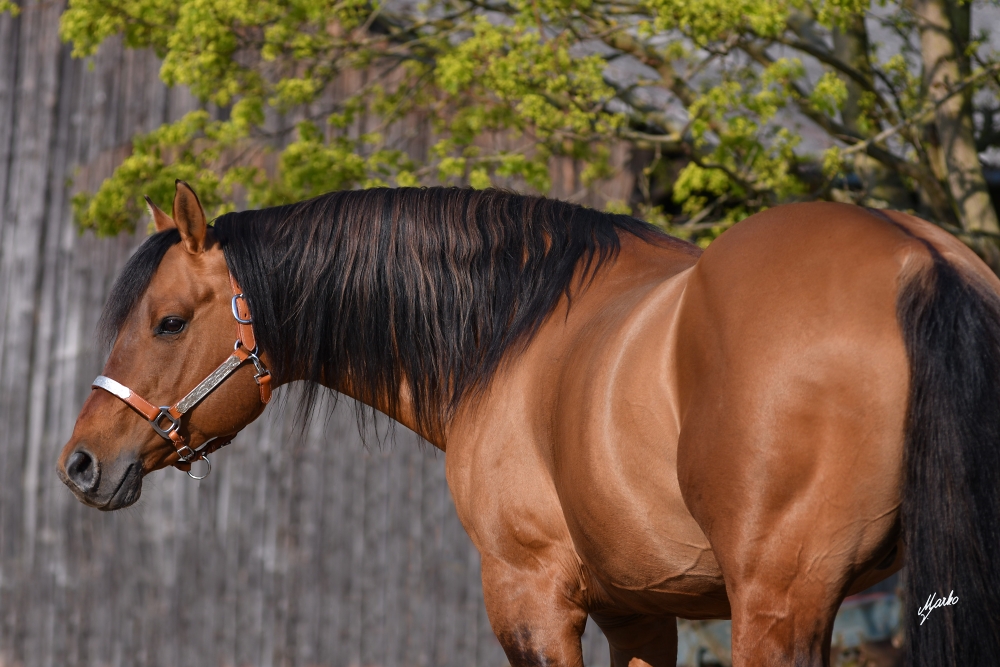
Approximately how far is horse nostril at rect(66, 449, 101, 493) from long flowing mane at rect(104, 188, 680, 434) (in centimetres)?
42

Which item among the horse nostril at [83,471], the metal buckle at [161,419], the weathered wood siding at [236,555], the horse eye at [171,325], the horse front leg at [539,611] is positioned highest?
the horse eye at [171,325]

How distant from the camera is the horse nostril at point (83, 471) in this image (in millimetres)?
2861

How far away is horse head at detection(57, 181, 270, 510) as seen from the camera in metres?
2.88

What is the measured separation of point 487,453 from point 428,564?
197 inches

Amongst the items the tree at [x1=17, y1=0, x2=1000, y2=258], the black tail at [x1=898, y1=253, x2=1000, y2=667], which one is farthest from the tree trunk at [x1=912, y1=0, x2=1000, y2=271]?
the black tail at [x1=898, y1=253, x2=1000, y2=667]

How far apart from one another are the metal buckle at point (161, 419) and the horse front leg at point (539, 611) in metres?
1.11

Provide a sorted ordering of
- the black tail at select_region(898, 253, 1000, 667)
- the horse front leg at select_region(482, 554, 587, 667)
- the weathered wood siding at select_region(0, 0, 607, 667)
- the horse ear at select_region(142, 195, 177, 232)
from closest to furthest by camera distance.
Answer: the black tail at select_region(898, 253, 1000, 667)
the horse front leg at select_region(482, 554, 587, 667)
the horse ear at select_region(142, 195, 177, 232)
the weathered wood siding at select_region(0, 0, 607, 667)

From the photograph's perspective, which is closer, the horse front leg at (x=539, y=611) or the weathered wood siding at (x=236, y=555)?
the horse front leg at (x=539, y=611)

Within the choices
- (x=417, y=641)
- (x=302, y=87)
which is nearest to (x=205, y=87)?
(x=302, y=87)

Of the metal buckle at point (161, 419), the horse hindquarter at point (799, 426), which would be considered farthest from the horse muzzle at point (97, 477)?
the horse hindquarter at point (799, 426)

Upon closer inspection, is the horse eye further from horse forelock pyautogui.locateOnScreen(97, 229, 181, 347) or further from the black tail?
the black tail

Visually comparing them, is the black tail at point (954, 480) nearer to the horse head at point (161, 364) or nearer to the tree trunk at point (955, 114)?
the horse head at point (161, 364)

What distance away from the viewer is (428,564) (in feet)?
24.3

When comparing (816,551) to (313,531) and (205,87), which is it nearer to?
(205,87)
